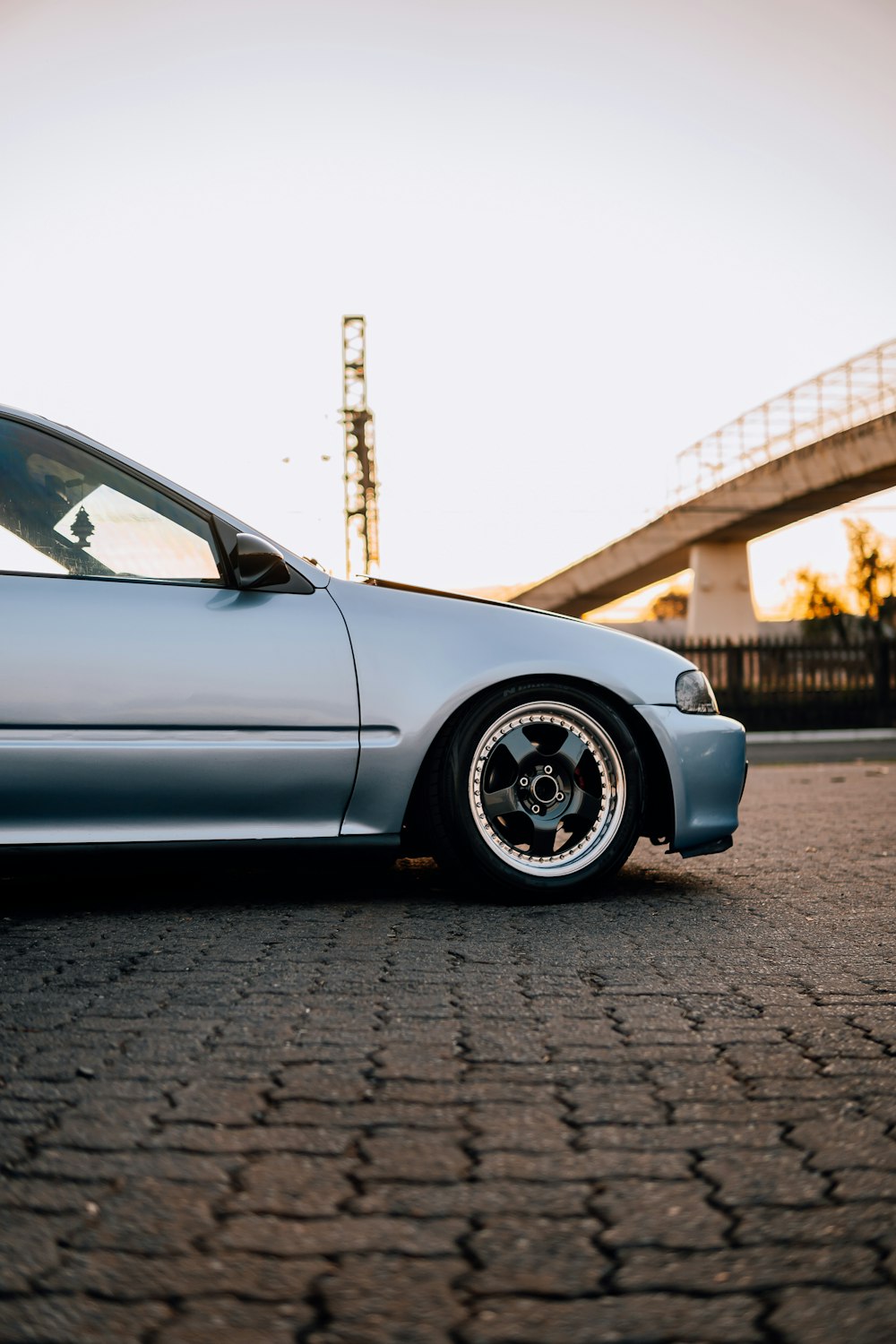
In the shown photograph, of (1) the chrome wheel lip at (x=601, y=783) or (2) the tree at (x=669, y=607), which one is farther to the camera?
(2) the tree at (x=669, y=607)

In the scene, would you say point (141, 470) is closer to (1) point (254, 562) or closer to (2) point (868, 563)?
(1) point (254, 562)

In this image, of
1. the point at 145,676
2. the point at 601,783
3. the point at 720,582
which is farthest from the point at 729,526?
the point at 145,676

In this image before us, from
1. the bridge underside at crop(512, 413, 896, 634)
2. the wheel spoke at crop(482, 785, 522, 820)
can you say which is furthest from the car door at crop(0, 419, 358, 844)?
the bridge underside at crop(512, 413, 896, 634)

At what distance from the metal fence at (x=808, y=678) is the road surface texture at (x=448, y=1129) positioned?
24468 millimetres

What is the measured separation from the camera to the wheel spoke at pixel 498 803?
454 centimetres

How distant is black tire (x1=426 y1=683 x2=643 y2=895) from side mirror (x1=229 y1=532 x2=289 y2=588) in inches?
33.0

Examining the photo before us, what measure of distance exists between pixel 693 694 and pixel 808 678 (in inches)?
973

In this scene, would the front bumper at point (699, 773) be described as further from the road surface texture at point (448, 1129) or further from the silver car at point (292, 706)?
the road surface texture at point (448, 1129)

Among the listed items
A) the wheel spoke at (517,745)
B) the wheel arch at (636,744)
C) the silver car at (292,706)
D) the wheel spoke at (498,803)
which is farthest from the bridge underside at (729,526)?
the wheel spoke at (498,803)

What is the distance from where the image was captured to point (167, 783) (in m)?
4.28

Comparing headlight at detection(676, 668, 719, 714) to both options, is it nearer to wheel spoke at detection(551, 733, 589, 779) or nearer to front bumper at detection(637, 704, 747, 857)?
front bumper at detection(637, 704, 747, 857)

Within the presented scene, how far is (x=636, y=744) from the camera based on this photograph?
4.74m

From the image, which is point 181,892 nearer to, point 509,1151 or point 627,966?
point 627,966

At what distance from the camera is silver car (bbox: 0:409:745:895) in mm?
4246
